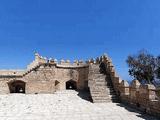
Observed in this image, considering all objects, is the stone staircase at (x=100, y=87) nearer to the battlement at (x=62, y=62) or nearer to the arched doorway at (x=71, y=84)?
the battlement at (x=62, y=62)

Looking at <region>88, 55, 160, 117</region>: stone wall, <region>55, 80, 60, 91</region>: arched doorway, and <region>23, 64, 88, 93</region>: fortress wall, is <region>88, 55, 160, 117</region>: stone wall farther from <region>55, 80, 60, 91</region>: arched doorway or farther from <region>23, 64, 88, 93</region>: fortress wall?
<region>55, 80, 60, 91</region>: arched doorway

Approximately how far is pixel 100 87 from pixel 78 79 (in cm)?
604

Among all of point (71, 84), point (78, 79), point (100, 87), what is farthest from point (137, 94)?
point (71, 84)

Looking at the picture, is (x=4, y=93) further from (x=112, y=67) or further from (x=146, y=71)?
(x=146, y=71)

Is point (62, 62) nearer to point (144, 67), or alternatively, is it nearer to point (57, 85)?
point (57, 85)

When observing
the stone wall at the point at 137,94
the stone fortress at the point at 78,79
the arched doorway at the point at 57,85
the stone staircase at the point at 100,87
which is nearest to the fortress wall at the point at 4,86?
the stone fortress at the point at 78,79

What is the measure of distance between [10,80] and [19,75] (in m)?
1.05

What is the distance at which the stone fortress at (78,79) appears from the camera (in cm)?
1501

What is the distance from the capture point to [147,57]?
112 ft

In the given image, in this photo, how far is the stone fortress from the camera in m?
15.0

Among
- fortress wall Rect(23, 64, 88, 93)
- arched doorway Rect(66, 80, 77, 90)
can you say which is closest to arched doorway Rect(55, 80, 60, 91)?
fortress wall Rect(23, 64, 88, 93)

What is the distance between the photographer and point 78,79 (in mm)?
22578

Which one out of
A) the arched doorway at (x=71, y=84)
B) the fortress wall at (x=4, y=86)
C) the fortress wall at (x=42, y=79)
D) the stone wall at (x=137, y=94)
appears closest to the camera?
the stone wall at (x=137, y=94)

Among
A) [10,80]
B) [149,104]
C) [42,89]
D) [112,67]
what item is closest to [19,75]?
[10,80]
